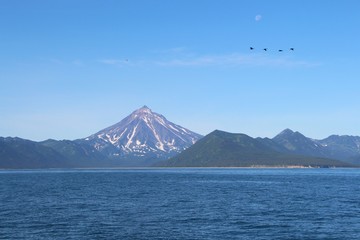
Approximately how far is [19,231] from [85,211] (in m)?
22.3

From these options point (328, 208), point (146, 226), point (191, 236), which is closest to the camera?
point (191, 236)

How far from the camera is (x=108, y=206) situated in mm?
101125

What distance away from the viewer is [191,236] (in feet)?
216

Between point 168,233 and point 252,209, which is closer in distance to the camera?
point 168,233

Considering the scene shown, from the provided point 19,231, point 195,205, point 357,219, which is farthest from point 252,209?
point 19,231

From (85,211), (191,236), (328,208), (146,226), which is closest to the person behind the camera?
(191,236)

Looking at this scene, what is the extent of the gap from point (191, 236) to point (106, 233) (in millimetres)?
10840

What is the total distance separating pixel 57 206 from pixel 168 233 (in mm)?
39649

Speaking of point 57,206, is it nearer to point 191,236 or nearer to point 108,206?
point 108,206

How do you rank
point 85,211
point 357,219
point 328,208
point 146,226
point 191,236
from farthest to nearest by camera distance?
point 328,208
point 85,211
point 357,219
point 146,226
point 191,236

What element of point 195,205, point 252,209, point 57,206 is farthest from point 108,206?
point 252,209

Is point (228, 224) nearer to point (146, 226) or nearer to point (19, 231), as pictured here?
point (146, 226)

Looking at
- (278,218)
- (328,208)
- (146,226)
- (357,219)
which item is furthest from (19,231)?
(328,208)

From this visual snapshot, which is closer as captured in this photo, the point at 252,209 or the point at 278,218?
the point at 278,218
